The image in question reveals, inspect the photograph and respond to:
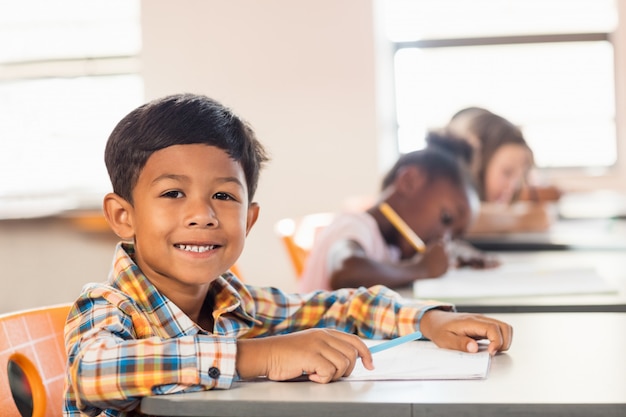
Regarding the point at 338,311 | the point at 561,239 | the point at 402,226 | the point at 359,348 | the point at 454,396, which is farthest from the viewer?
the point at 561,239

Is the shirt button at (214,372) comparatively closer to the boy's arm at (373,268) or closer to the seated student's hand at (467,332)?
the seated student's hand at (467,332)

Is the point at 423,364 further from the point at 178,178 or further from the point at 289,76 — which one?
the point at 289,76

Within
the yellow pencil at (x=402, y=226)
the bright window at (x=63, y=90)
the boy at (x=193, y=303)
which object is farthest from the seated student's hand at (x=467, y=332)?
the bright window at (x=63, y=90)

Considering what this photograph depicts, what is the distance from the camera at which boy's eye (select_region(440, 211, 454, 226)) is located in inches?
89.9

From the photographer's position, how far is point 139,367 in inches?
38.2

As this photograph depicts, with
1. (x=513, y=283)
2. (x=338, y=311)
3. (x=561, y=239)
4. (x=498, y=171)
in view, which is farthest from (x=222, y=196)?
(x=498, y=171)

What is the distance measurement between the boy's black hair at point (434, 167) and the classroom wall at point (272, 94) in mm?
2088

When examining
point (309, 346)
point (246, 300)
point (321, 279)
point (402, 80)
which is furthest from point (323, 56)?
point (309, 346)

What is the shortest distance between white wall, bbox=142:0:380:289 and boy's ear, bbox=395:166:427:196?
2.25 metres

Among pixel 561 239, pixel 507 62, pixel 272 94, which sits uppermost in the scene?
pixel 507 62

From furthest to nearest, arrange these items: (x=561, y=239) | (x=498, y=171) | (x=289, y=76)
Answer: (x=289, y=76) → (x=498, y=171) → (x=561, y=239)

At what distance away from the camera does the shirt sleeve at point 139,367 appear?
3.18 ft

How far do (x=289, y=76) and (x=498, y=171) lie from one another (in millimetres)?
1517

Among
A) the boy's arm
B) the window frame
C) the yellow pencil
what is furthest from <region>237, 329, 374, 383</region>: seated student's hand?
the window frame
